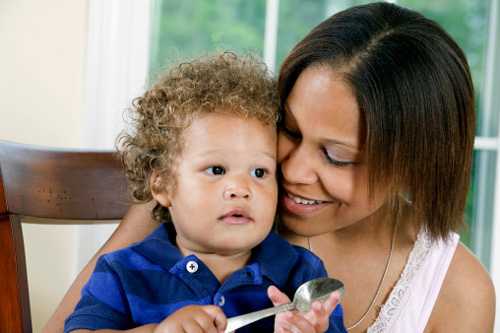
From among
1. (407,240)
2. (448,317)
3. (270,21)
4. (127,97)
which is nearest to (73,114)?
(127,97)

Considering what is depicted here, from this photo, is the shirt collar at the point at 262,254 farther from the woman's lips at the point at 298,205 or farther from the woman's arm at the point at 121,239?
the woman's arm at the point at 121,239

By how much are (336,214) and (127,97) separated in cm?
99

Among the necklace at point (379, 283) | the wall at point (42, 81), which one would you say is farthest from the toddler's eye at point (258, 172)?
→ the wall at point (42, 81)

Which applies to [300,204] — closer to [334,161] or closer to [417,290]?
[334,161]

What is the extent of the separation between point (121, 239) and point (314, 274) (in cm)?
37

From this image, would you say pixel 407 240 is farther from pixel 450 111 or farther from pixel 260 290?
pixel 260 290

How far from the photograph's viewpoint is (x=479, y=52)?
97.6 inches

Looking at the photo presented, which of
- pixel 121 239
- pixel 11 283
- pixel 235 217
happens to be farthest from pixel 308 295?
pixel 11 283

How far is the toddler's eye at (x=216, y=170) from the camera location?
122cm

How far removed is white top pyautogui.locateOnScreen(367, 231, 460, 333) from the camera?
5.08 feet

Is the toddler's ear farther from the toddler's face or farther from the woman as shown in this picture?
the woman

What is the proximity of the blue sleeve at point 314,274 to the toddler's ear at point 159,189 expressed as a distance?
0.77 feet

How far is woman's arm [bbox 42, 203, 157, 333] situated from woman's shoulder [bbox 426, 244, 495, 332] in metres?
0.57

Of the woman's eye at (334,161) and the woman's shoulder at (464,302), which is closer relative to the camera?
the woman's eye at (334,161)
